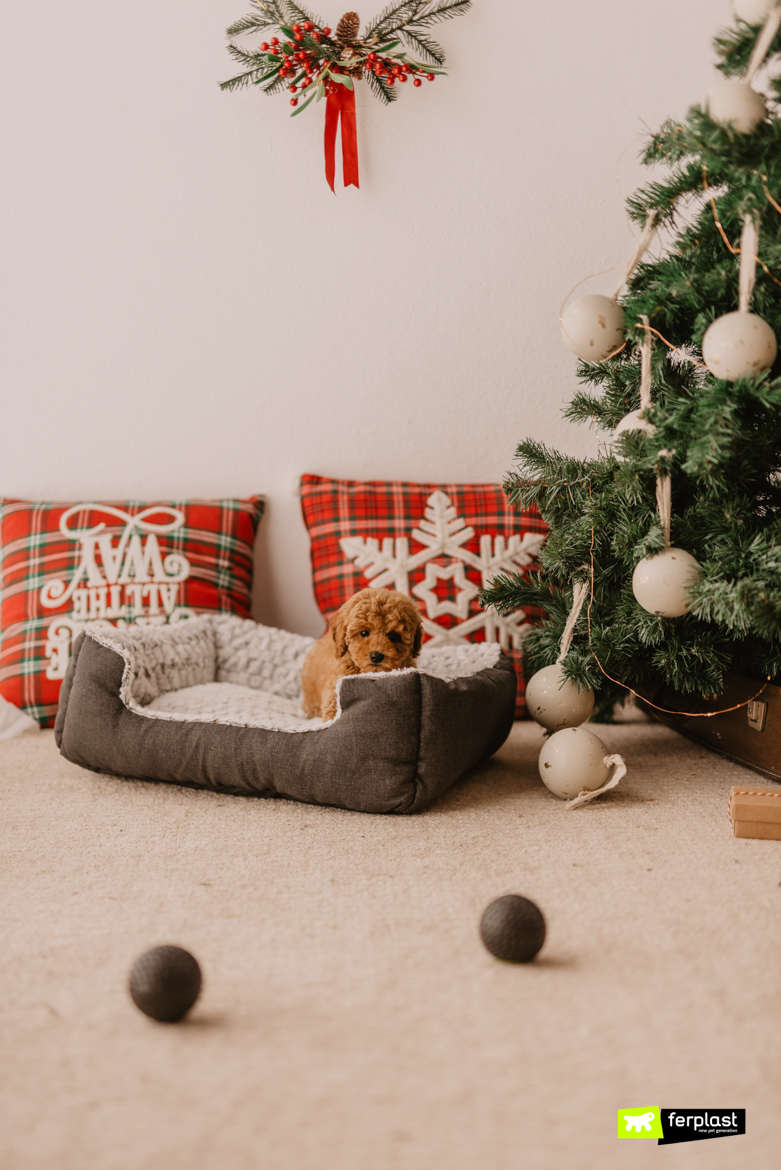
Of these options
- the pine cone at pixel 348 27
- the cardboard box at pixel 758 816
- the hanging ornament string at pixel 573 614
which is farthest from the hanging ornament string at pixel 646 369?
the pine cone at pixel 348 27

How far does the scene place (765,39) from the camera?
928mm

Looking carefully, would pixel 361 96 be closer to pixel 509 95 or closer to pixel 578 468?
pixel 509 95

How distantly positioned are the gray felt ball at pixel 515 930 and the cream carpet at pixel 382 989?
21 mm

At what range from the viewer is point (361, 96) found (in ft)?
5.69

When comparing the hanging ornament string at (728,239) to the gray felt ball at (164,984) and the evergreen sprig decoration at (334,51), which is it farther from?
the gray felt ball at (164,984)

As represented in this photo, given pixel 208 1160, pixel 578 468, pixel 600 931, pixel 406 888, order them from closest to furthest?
pixel 208 1160 → pixel 600 931 → pixel 406 888 → pixel 578 468

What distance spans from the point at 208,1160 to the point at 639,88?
2.16 meters

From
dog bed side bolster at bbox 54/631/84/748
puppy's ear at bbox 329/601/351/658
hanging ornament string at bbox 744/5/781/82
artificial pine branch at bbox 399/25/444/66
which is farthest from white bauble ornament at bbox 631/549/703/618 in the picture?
artificial pine branch at bbox 399/25/444/66

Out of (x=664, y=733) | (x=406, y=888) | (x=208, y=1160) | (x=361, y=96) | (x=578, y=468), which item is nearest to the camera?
(x=208, y=1160)

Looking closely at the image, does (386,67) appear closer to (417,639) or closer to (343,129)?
(343,129)

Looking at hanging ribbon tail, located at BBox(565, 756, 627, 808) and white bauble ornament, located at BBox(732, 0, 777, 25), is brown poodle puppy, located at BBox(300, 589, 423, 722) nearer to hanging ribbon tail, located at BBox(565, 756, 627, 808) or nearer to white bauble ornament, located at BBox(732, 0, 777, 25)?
hanging ribbon tail, located at BBox(565, 756, 627, 808)

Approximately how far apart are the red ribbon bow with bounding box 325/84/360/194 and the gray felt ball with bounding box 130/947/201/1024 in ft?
5.55

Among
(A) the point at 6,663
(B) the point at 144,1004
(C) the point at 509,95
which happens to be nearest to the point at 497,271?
(C) the point at 509,95

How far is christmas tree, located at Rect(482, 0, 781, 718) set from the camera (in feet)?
3.15
